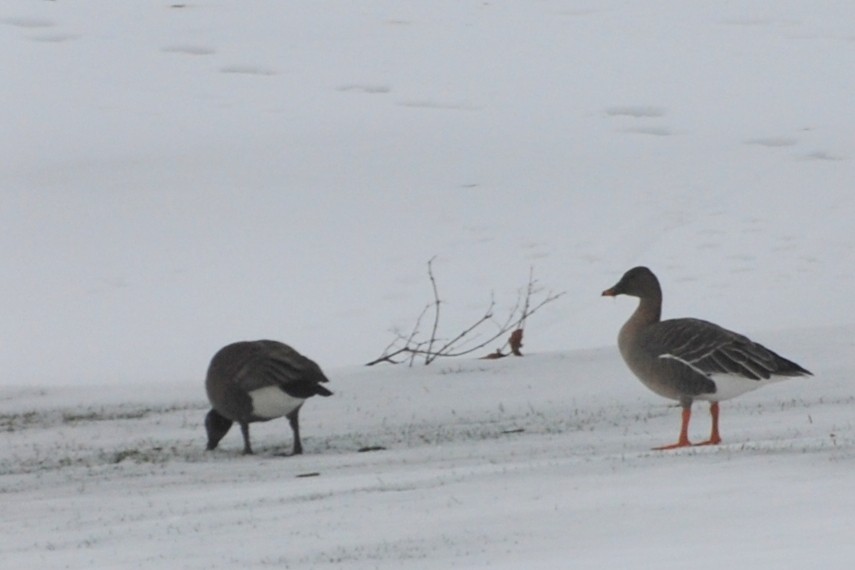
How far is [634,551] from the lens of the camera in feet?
25.6

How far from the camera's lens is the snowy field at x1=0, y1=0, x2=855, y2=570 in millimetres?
9312

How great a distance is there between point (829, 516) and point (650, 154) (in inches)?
830

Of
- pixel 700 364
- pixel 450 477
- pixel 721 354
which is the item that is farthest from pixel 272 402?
pixel 721 354

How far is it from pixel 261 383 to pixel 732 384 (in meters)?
3.50

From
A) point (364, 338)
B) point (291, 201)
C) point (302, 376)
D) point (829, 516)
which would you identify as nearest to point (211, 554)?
point (829, 516)

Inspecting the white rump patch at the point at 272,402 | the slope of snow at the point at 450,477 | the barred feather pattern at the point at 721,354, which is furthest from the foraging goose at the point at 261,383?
the barred feather pattern at the point at 721,354

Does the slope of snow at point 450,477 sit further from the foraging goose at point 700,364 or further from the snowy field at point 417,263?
the foraging goose at point 700,364

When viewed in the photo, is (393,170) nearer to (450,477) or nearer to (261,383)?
(261,383)

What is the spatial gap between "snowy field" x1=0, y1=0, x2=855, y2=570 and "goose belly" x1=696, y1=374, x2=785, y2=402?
55 centimetres

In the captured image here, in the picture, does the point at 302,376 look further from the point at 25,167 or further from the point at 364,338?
the point at 25,167

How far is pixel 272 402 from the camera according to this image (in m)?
12.8

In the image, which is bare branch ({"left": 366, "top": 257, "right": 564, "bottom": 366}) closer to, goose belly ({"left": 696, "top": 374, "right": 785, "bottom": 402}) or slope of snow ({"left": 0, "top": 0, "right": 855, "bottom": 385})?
slope of snow ({"left": 0, "top": 0, "right": 855, "bottom": 385})

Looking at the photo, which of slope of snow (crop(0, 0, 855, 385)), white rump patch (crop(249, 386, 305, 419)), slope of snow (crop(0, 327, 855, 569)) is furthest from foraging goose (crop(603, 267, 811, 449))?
slope of snow (crop(0, 0, 855, 385))

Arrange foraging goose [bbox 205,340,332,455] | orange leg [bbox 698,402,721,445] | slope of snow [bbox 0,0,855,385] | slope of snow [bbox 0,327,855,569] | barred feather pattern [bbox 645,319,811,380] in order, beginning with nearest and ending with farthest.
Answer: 1. slope of snow [bbox 0,327,855,569]
2. barred feather pattern [bbox 645,319,811,380]
3. orange leg [bbox 698,402,721,445]
4. foraging goose [bbox 205,340,332,455]
5. slope of snow [bbox 0,0,855,385]
